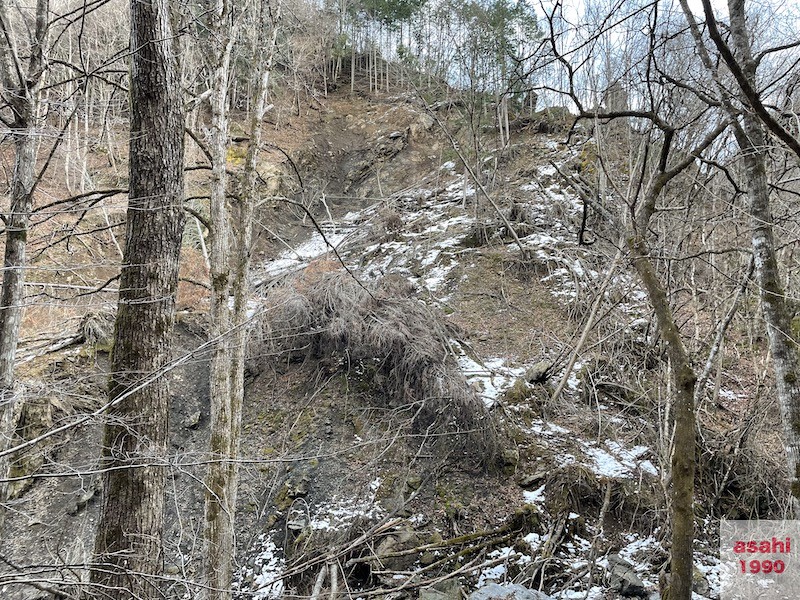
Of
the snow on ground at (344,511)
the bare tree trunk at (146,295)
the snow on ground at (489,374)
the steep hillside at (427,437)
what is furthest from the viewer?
the snow on ground at (489,374)

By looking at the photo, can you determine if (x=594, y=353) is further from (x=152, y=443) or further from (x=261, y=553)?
(x=152, y=443)

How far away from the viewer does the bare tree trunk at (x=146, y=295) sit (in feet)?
8.90

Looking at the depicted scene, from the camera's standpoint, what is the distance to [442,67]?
A: 63.4ft

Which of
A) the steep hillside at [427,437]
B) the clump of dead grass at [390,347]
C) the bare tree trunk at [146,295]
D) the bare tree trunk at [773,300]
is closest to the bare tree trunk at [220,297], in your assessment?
the steep hillside at [427,437]

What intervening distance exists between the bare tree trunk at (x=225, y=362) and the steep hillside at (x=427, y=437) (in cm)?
28

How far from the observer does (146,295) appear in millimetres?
2928

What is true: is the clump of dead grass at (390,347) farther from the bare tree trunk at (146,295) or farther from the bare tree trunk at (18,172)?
the bare tree trunk at (146,295)

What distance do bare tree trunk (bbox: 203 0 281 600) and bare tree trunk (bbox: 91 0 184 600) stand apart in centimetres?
106

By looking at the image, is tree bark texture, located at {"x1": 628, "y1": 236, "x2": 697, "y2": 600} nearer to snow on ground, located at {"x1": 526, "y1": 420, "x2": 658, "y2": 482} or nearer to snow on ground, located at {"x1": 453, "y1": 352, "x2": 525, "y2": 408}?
snow on ground, located at {"x1": 526, "y1": 420, "x2": 658, "y2": 482}

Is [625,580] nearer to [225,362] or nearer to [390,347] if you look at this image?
[390,347]

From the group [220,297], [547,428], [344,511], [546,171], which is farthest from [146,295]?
[546,171]

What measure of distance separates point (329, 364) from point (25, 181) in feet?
16.5

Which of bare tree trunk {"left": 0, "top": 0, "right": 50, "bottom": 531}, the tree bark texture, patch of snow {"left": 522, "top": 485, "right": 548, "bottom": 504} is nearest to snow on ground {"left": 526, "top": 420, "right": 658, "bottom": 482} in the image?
patch of snow {"left": 522, "top": 485, "right": 548, "bottom": 504}

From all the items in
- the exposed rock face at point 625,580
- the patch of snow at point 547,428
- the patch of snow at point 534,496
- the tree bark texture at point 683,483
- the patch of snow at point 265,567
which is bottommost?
the patch of snow at point 265,567
